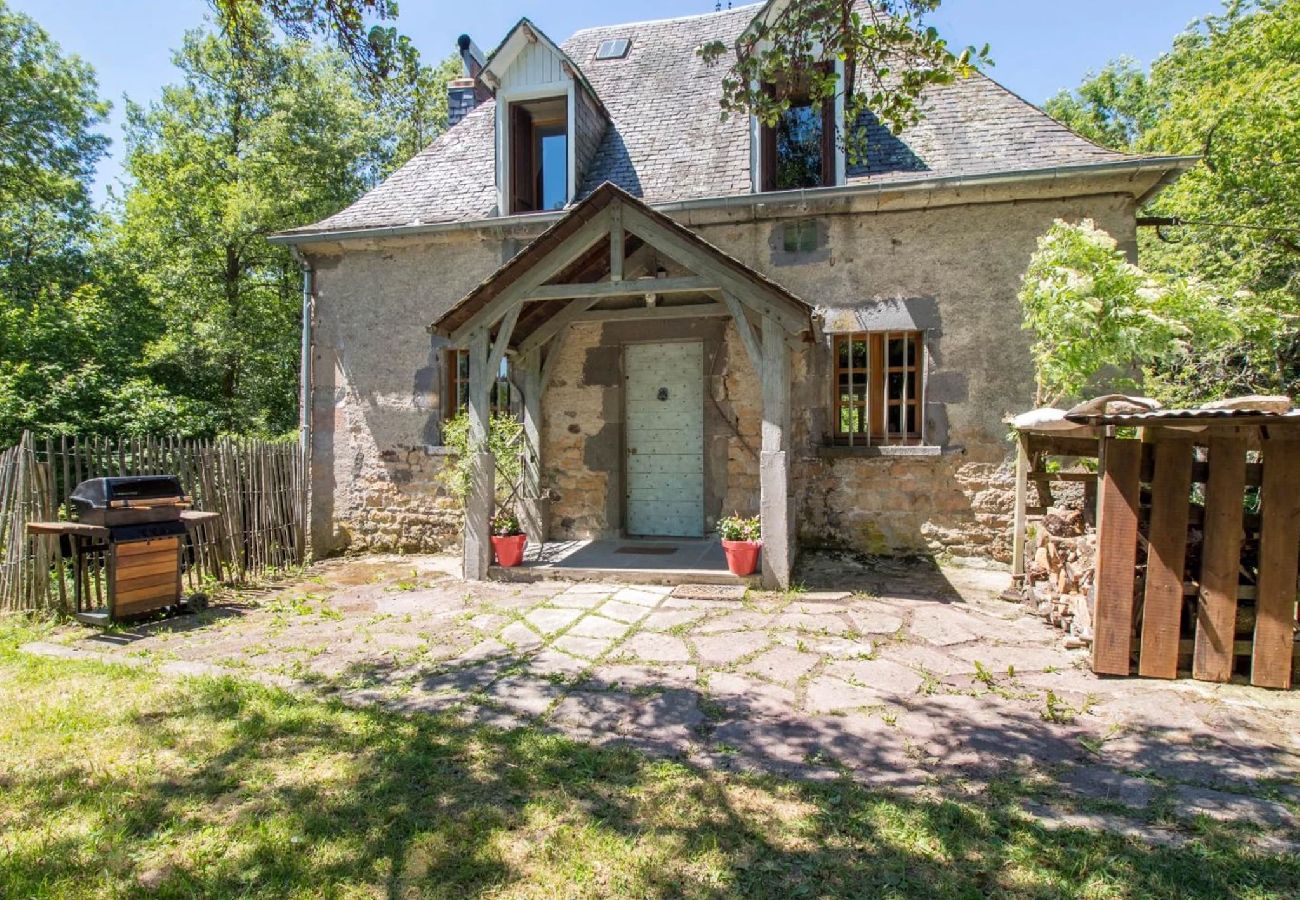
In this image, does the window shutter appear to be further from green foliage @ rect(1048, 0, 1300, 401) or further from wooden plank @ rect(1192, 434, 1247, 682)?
green foliage @ rect(1048, 0, 1300, 401)

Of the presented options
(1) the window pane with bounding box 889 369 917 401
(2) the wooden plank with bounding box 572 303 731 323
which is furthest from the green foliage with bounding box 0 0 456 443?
(1) the window pane with bounding box 889 369 917 401

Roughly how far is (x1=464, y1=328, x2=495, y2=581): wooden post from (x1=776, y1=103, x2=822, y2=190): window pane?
4.03 m

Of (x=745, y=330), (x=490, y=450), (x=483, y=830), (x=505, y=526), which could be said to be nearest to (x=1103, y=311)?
(x=745, y=330)

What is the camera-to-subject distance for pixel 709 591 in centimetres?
591

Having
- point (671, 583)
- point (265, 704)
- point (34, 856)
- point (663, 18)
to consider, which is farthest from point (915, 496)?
point (663, 18)

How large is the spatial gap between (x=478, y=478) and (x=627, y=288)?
2.47 metres

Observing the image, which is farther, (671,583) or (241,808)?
(671,583)

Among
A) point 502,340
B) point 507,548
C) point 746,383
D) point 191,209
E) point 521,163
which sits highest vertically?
point 191,209

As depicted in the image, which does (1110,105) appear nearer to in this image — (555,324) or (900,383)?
(900,383)

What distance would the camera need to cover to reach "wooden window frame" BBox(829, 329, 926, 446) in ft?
23.7

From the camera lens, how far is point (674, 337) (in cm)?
786

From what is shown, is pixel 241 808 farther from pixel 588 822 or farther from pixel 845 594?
pixel 845 594

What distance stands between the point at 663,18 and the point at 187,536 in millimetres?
10167

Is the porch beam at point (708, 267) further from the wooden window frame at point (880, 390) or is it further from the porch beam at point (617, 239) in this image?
the wooden window frame at point (880, 390)
